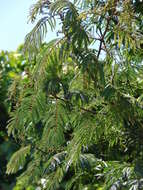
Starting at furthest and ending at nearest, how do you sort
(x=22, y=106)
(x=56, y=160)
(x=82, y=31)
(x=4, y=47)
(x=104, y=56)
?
(x=4, y=47), (x=56, y=160), (x=104, y=56), (x=22, y=106), (x=82, y=31)

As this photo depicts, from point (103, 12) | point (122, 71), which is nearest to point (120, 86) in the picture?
point (122, 71)

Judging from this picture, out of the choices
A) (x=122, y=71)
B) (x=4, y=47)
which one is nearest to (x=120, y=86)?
(x=122, y=71)

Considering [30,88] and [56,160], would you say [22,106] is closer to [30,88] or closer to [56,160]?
[30,88]

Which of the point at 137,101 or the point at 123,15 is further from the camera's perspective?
the point at 137,101

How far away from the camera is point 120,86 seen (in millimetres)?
2162

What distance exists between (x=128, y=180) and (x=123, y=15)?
25.4 inches

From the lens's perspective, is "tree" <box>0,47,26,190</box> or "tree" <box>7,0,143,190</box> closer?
"tree" <box>7,0,143,190</box>

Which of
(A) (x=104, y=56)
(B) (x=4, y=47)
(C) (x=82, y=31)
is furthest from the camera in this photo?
(B) (x=4, y=47)

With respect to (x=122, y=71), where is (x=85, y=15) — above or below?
above

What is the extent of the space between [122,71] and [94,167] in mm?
540

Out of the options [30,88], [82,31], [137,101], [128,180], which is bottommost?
[128,180]

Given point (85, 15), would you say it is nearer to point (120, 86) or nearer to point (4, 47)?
point (120, 86)

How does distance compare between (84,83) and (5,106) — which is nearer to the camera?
(84,83)

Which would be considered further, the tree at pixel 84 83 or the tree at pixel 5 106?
the tree at pixel 5 106
